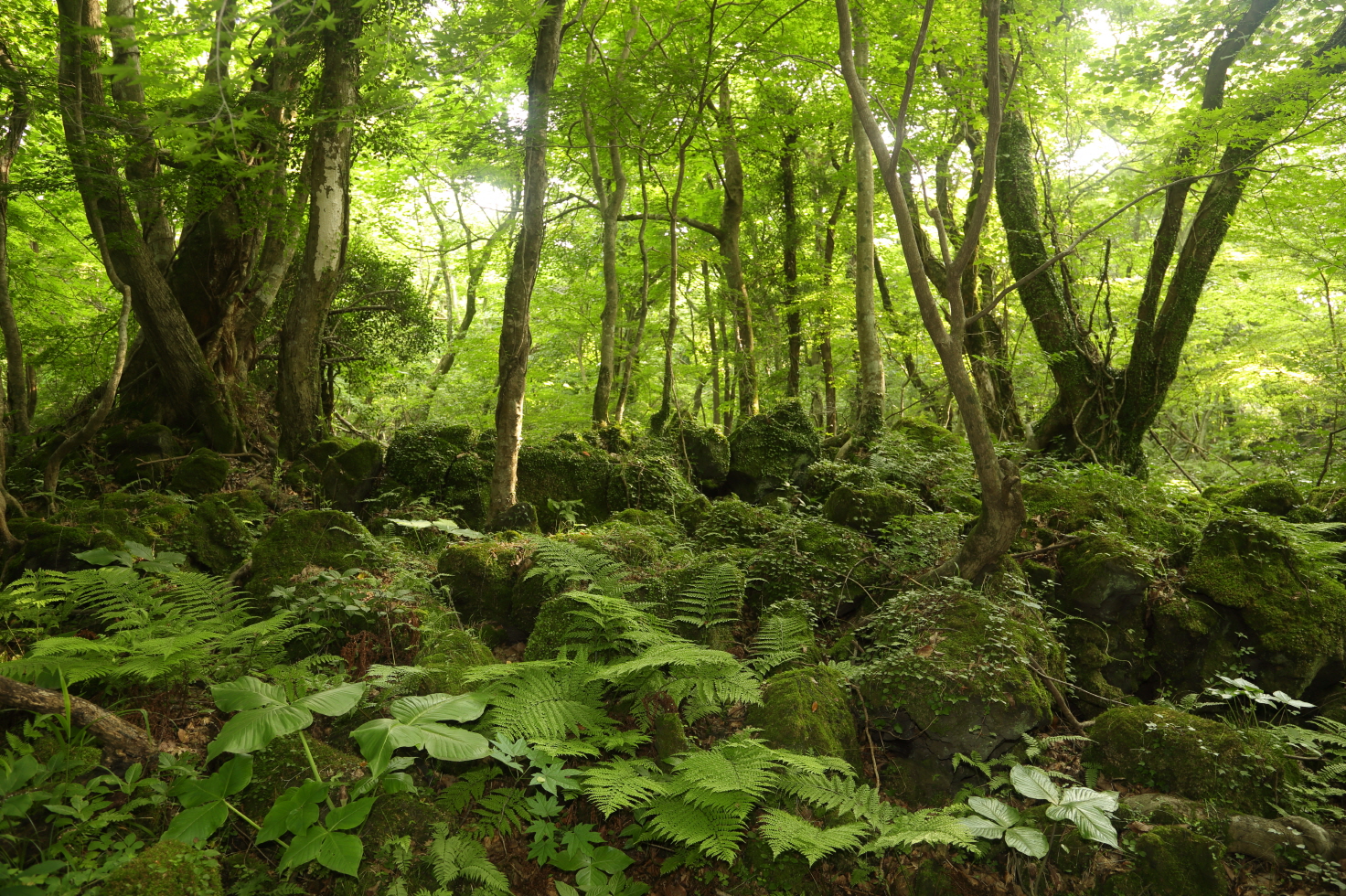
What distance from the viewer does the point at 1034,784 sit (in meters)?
3.10

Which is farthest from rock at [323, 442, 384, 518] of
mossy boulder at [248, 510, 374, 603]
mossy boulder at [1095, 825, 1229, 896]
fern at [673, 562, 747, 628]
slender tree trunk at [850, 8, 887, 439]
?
mossy boulder at [1095, 825, 1229, 896]

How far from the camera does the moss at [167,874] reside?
6.92ft

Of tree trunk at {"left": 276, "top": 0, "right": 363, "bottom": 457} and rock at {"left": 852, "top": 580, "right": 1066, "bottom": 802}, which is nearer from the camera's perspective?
rock at {"left": 852, "top": 580, "right": 1066, "bottom": 802}

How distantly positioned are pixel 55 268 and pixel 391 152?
8.49 m

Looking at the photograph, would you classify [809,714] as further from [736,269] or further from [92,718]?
[736,269]

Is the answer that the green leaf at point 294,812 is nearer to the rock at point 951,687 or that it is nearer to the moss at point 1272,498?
the rock at point 951,687

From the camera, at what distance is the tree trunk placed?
25.4 ft

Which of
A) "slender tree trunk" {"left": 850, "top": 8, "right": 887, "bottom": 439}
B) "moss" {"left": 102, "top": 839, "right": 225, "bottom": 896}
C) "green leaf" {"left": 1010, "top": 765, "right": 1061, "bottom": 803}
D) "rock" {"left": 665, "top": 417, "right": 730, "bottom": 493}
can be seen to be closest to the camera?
"moss" {"left": 102, "top": 839, "right": 225, "bottom": 896}

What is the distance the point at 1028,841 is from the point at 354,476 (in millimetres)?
7110

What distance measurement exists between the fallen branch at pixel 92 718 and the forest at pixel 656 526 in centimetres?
1

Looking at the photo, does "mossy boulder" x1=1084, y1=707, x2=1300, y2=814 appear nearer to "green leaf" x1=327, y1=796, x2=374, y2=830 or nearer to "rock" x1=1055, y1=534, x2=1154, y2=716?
"rock" x1=1055, y1=534, x2=1154, y2=716

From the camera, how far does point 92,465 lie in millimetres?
7586

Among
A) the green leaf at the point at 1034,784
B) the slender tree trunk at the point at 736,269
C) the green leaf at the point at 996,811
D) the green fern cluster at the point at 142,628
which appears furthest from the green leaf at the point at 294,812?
the slender tree trunk at the point at 736,269

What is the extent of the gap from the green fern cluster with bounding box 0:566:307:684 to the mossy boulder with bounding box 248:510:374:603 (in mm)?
340
